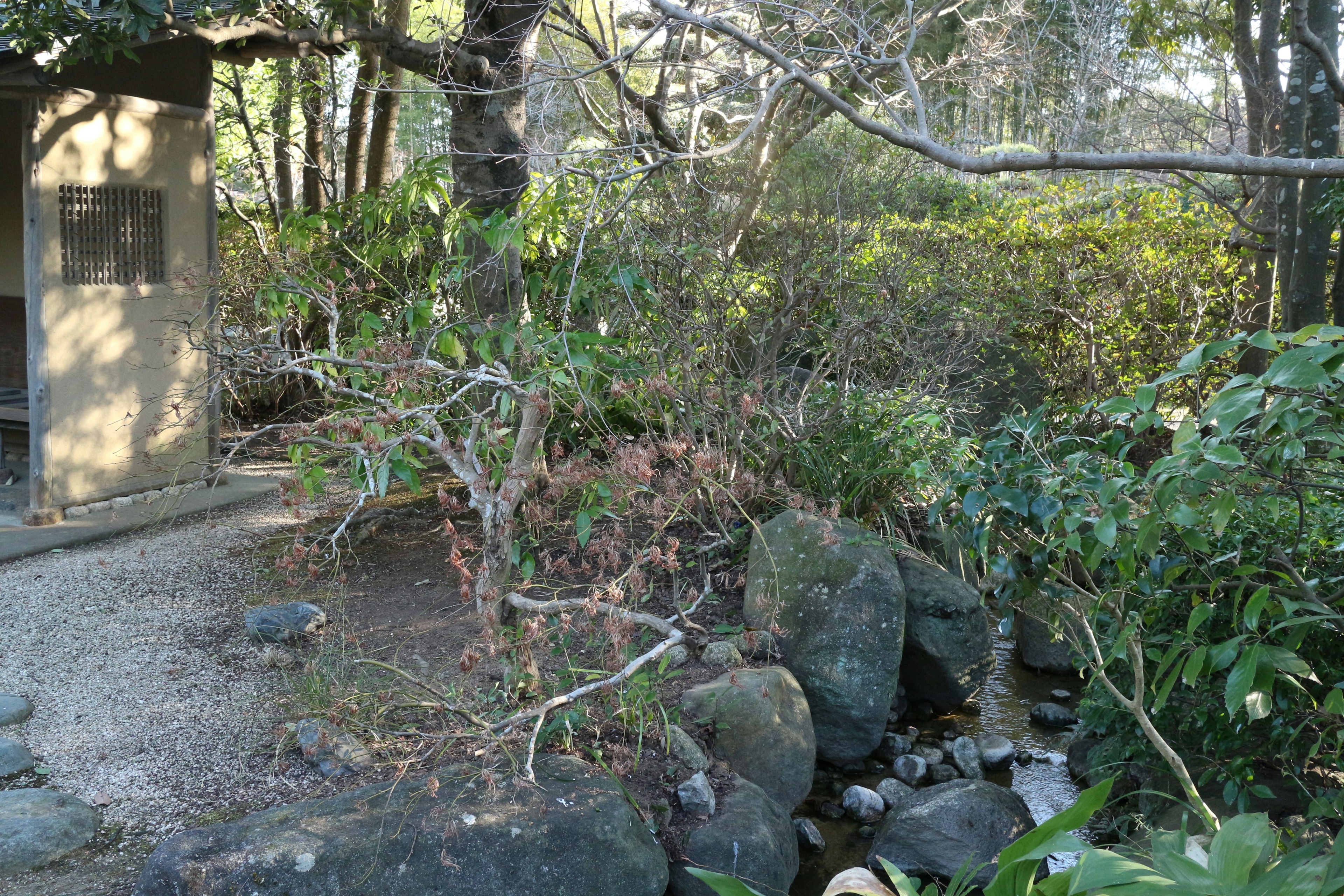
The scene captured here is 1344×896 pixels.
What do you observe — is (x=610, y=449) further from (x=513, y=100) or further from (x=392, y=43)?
(x=392, y=43)

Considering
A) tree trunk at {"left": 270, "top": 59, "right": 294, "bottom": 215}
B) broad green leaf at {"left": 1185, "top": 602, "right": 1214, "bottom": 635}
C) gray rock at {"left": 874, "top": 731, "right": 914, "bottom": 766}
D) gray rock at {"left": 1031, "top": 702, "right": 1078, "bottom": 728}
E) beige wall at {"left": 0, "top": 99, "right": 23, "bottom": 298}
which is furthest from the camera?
tree trunk at {"left": 270, "top": 59, "right": 294, "bottom": 215}

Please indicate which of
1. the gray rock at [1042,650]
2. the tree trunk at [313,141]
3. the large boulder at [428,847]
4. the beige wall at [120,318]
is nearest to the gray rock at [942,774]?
the gray rock at [1042,650]

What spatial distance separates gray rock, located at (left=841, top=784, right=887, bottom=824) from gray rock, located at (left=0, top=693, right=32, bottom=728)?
3157 millimetres

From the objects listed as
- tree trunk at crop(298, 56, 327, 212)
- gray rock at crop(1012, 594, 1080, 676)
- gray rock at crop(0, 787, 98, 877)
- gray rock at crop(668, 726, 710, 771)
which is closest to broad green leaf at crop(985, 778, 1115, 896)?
gray rock at crop(668, 726, 710, 771)

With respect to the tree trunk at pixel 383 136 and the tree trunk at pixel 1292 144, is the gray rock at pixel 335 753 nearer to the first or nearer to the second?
the tree trunk at pixel 1292 144

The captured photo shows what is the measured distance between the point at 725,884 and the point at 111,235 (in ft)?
19.5

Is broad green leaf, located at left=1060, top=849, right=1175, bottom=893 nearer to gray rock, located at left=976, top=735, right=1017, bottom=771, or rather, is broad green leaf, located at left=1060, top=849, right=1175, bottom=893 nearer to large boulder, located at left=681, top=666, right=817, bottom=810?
large boulder, located at left=681, top=666, right=817, bottom=810

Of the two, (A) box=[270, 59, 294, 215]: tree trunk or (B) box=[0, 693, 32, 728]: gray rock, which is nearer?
(B) box=[0, 693, 32, 728]: gray rock

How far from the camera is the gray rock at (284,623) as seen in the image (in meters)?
4.33

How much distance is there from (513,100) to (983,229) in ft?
12.6

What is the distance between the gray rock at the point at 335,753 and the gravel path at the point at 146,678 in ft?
0.19

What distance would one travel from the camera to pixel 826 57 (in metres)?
6.82

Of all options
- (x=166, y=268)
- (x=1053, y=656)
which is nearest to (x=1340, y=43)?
(x=1053, y=656)

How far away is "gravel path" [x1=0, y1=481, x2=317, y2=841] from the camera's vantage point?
322 centimetres
